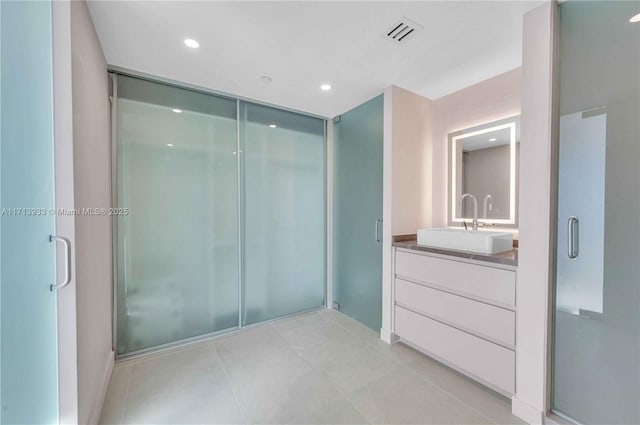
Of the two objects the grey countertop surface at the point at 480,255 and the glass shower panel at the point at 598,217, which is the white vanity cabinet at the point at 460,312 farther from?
the glass shower panel at the point at 598,217

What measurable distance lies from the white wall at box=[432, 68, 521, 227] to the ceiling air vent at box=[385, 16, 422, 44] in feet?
3.53

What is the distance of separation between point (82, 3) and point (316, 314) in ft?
10.8

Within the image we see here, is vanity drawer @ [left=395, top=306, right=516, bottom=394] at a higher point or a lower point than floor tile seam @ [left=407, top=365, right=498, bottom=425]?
higher

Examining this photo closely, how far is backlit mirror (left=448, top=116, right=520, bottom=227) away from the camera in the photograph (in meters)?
2.20

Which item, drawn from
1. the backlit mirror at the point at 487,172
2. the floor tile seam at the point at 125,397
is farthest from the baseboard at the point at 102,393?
the backlit mirror at the point at 487,172

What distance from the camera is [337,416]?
158 cm

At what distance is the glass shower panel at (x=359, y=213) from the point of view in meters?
2.72

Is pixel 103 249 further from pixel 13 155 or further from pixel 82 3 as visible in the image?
pixel 82 3

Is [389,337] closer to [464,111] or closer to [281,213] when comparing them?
[281,213]

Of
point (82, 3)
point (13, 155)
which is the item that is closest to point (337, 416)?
point (13, 155)

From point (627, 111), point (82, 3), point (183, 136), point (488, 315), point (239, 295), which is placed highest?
point (82, 3)

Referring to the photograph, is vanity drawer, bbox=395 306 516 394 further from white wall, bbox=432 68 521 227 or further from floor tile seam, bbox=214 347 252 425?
floor tile seam, bbox=214 347 252 425

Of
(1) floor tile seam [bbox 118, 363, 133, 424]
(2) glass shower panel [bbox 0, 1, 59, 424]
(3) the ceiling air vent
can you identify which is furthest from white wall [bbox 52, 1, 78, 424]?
(3) the ceiling air vent

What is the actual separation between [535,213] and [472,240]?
0.47 m
